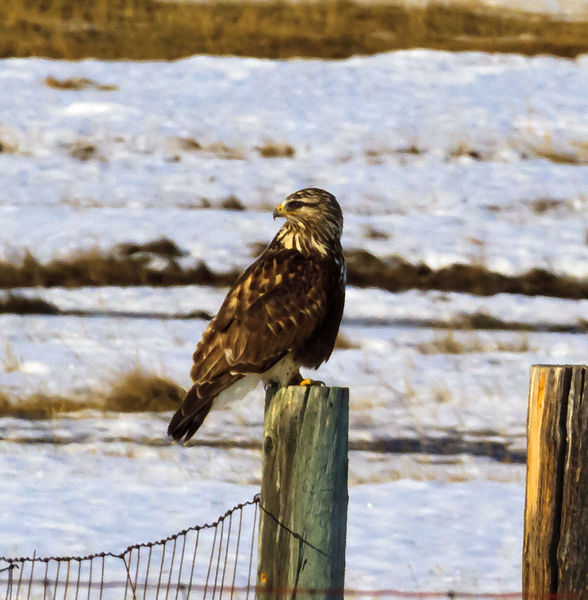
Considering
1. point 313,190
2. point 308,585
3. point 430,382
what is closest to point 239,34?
point 430,382

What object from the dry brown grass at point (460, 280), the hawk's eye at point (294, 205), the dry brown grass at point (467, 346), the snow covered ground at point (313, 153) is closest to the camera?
the hawk's eye at point (294, 205)

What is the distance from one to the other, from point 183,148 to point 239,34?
208 inches

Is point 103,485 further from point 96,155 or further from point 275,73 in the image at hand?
point 275,73

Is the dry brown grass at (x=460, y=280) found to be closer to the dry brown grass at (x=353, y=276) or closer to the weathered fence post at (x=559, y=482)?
the dry brown grass at (x=353, y=276)

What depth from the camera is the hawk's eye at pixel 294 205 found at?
609 centimetres

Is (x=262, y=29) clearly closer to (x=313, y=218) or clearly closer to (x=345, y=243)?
(x=345, y=243)

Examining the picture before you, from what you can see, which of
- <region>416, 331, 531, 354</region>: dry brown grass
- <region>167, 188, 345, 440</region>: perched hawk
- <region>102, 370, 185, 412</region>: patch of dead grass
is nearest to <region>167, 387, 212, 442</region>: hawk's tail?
<region>167, 188, 345, 440</region>: perched hawk

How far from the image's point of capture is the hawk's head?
596 cm

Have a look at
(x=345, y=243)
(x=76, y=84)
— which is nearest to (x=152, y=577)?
(x=345, y=243)

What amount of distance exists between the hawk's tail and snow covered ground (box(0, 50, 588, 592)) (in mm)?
2908

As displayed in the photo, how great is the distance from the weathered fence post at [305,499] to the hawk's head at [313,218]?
2.31 metres

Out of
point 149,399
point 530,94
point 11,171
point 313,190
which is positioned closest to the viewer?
point 313,190

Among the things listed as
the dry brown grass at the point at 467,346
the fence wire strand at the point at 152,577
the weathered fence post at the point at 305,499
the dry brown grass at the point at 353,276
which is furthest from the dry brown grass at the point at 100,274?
the weathered fence post at the point at 305,499

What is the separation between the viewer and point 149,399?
1215 centimetres
